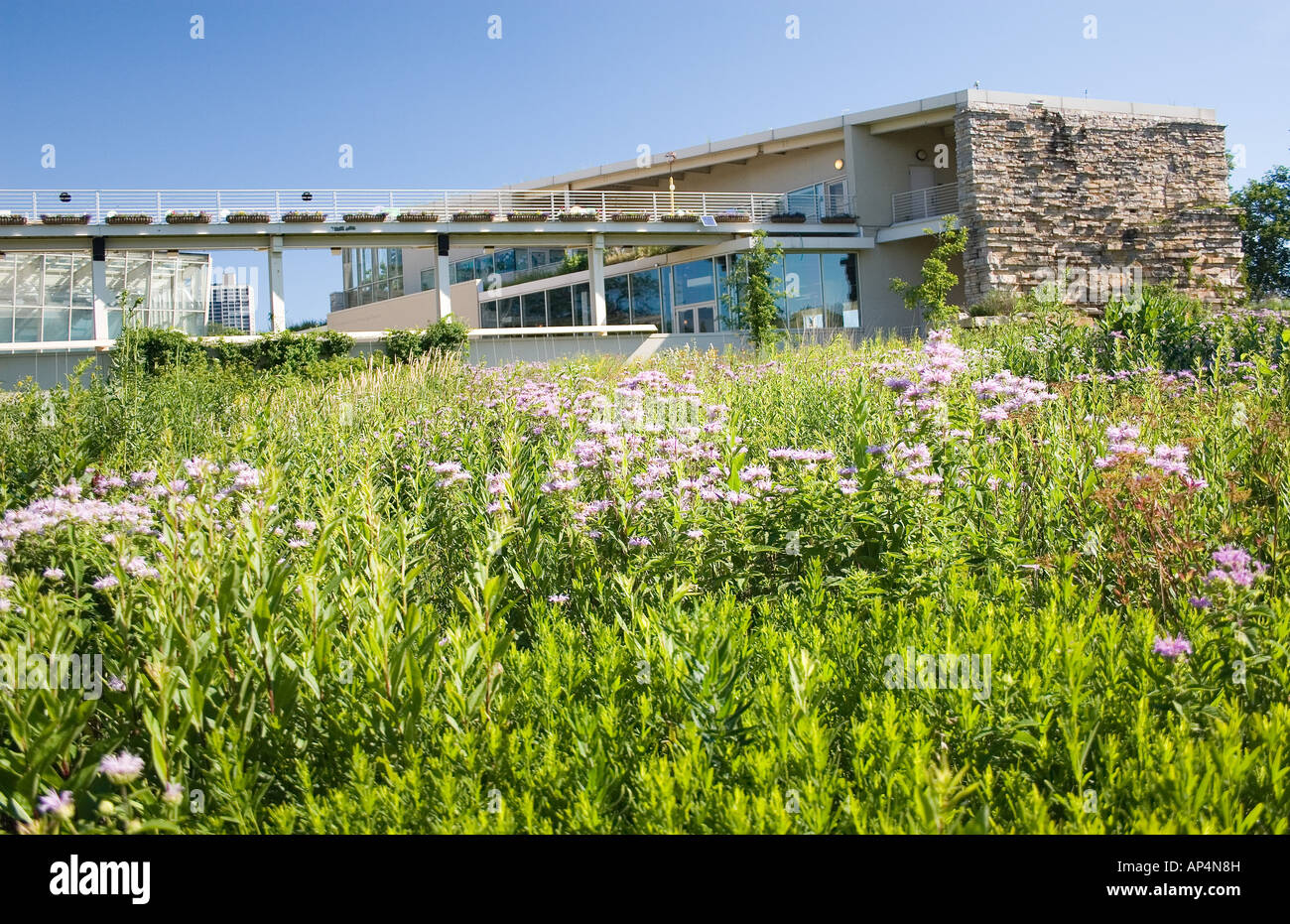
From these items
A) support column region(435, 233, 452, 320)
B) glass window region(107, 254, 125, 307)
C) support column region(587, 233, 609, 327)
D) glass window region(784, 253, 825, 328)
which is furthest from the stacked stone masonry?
glass window region(107, 254, 125, 307)

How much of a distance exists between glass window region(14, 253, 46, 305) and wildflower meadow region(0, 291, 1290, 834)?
27.9 m

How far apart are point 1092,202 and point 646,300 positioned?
49.9 ft

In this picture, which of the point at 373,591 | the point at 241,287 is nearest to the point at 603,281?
the point at 241,287

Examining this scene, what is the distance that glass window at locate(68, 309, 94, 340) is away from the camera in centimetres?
2823

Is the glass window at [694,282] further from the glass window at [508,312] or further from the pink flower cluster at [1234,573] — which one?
the pink flower cluster at [1234,573]

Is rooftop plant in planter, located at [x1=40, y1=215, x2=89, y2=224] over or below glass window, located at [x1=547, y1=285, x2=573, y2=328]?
over

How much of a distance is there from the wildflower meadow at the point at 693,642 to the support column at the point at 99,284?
2678 centimetres

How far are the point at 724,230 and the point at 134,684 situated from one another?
99.0 feet

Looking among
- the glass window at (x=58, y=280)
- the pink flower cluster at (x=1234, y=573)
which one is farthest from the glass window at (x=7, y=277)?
the pink flower cluster at (x=1234, y=573)

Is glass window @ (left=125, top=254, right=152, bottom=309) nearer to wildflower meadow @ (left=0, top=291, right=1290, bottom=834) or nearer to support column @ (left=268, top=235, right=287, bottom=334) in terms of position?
support column @ (left=268, top=235, right=287, bottom=334)

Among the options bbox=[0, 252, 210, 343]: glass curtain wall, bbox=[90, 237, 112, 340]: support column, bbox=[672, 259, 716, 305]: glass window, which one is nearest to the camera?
bbox=[0, 252, 210, 343]: glass curtain wall

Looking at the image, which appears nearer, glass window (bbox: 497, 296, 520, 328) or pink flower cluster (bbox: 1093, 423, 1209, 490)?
pink flower cluster (bbox: 1093, 423, 1209, 490)

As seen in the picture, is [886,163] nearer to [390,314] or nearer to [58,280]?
[390,314]
